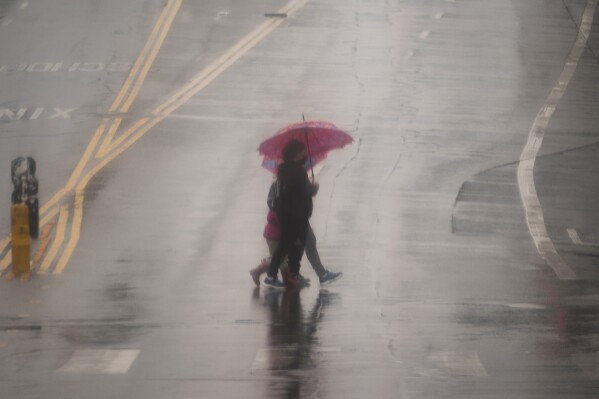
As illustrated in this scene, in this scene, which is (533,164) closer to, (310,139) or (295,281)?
(310,139)

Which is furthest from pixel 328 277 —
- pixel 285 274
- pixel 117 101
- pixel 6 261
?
pixel 117 101

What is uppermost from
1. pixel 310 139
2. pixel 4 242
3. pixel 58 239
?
pixel 310 139

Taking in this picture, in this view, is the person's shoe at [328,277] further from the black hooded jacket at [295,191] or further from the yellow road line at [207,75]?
the yellow road line at [207,75]

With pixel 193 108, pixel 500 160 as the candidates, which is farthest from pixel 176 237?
pixel 193 108

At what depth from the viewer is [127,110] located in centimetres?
3234

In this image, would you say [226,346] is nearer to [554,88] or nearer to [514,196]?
[514,196]

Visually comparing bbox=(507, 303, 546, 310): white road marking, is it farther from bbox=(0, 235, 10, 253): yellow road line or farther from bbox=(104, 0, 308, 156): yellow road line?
bbox=(104, 0, 308, 156): yellow road line

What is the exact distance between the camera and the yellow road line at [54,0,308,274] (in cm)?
2206

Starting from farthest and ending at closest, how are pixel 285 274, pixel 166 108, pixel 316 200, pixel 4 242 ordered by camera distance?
pixel 166 108, pixel 316 200, pixel 4 242, pixel 285 274

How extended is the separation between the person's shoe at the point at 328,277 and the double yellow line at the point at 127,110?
3191 mm

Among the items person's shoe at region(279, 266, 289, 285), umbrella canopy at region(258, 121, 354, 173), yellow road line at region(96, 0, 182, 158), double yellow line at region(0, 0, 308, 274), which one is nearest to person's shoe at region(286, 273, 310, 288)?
person's shoe at region(279, 266, 289, 285)

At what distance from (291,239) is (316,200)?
6.58 m

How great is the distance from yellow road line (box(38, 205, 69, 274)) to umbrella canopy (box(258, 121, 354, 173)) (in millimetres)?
3149

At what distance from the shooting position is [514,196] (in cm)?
2505
